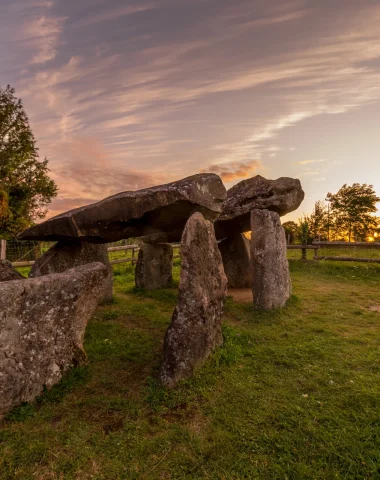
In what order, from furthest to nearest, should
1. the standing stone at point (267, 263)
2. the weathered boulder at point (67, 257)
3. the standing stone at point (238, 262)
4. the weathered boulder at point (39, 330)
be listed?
the standing stone at point (238, 262) < the weathered boulder at point (67, 257) < the standing stone at point (267, 263) < the weathered boulder at point (39, 330)

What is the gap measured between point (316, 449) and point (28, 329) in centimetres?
385

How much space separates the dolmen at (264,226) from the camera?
7.77 meters

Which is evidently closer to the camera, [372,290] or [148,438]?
[148,438]

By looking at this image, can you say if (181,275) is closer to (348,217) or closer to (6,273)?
(6,273)

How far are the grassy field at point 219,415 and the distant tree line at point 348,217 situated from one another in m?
28.4

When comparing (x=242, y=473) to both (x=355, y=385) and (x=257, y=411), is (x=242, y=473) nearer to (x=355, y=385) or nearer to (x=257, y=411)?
(x=257, y=411)

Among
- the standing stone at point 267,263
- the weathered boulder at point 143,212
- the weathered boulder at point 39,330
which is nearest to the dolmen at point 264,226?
the standing stone at point 267,263

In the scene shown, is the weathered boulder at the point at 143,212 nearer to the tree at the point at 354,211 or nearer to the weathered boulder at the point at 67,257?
the weathered boulder at the point at 67,257

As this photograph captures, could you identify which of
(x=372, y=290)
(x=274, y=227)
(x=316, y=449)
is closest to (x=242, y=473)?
(x=316, y=449)

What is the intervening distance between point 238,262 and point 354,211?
2850cm

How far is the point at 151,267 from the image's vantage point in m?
10.9

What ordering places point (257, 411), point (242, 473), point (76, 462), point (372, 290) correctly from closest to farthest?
1. point (242, 473)
2. point (76, 462)
3. point (257, 411)
4. point (372, 290)

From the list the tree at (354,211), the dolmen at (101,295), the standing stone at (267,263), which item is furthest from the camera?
the tree at (354,211)

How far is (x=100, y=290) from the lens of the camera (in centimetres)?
511
